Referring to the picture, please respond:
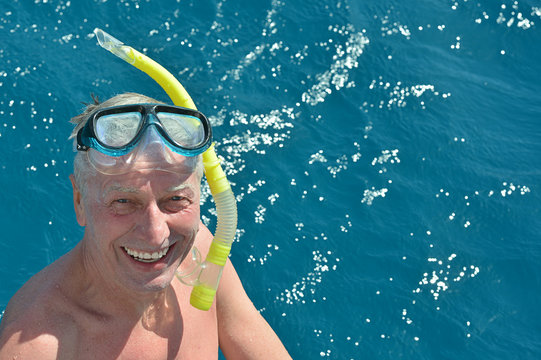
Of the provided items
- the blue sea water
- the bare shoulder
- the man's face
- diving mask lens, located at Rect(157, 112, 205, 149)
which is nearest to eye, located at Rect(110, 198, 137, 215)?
the man's face

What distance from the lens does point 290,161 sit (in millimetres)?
4637

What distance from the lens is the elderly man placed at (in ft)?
7.63

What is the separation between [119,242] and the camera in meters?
2.38

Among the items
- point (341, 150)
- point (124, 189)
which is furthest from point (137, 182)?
point (341, 150)

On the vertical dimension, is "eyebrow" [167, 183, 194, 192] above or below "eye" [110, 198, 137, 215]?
above

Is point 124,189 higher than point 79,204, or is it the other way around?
point 124,189

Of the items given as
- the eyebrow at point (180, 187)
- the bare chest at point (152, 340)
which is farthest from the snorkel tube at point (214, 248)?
the eyebrow at point (180, 187)

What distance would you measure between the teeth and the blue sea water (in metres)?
1.85

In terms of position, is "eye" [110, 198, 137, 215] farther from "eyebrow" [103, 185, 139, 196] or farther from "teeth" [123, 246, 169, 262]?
"teeth" [123, 246, 169, 262]

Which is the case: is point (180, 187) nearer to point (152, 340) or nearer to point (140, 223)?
point (140, 223)

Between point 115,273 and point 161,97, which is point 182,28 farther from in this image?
point 115,273

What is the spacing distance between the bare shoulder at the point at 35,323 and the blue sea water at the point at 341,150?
5.57 feet

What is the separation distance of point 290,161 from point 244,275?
2.76ft

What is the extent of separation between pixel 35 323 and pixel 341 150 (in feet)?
8.95
